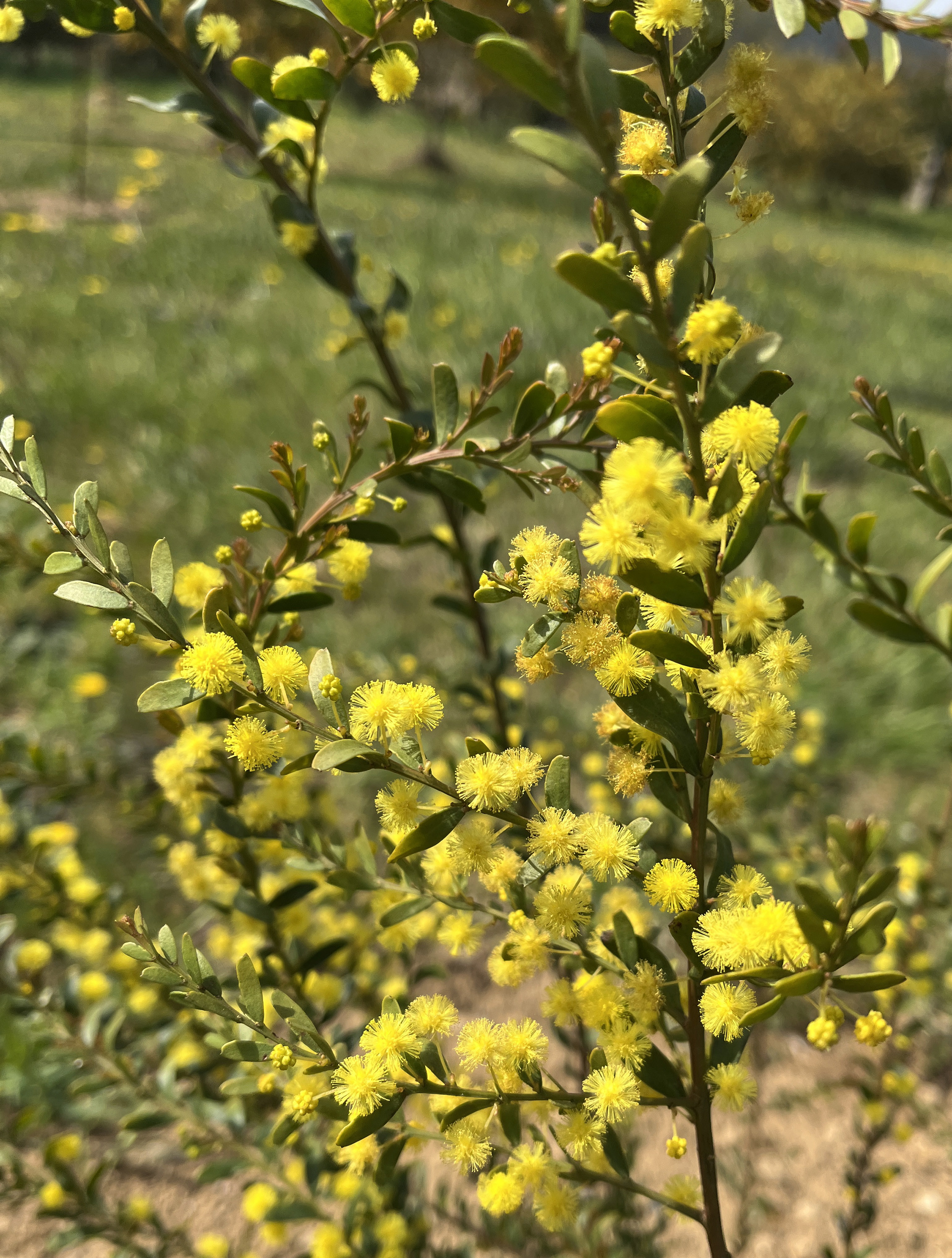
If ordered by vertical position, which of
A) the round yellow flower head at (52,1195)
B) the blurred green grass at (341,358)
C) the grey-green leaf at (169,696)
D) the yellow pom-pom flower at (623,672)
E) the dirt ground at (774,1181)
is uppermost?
the yellow pom-pom flower at (623,672)

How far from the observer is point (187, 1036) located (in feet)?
3.69

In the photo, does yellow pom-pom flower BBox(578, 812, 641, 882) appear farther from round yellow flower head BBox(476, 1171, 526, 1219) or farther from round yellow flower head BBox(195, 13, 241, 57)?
round yellow flower head BBox(195, 13, 241, 57)

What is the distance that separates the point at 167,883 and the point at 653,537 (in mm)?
1696

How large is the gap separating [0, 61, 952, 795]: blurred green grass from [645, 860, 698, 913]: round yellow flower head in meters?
0.38

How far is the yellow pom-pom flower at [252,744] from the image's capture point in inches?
17.5

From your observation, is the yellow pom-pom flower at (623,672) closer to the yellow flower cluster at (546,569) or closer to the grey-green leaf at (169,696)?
the yellow flower cluster at (546,569)

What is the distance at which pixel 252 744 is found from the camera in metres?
0.45

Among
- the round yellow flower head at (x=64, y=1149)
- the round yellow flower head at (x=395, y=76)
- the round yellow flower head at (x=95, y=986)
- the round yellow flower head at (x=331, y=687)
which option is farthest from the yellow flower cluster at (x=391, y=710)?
the round yellow flower head at (x=95, y=986)

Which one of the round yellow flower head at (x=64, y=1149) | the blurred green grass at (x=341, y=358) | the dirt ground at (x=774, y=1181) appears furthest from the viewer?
the blurred green grass at (x=341, y=358)

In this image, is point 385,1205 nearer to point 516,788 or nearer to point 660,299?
point 516,788

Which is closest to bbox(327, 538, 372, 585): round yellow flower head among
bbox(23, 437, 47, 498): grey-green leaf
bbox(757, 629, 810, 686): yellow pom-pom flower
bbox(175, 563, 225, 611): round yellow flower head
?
bbox(175, 563, 225, 611): round yellow flower head

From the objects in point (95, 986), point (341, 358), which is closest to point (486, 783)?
point (95, 986)

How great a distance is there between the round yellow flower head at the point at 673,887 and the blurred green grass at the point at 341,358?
1.24ft

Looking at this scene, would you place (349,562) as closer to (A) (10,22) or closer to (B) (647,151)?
(B) (647,151)
